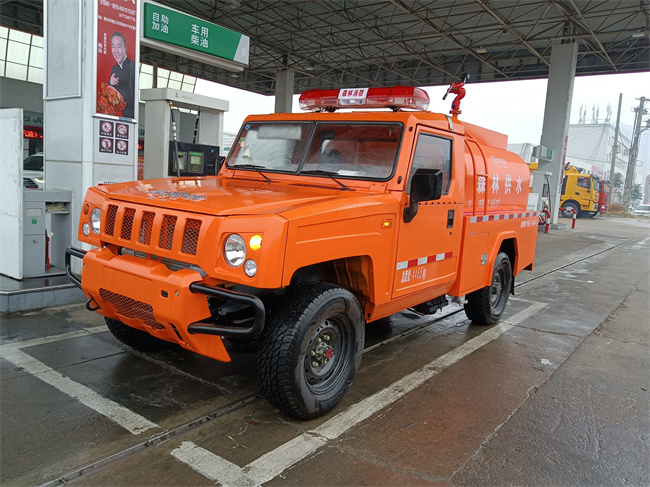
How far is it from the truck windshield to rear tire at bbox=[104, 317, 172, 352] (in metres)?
1.71

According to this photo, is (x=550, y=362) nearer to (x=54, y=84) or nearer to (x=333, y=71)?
(x=54, y=84)

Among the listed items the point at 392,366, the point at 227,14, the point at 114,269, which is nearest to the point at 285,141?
the point at 114,269

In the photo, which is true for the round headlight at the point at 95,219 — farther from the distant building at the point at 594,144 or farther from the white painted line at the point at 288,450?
the distant building at the point at 594,144

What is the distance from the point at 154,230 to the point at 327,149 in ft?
5.54

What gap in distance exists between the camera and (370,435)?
11.0 ft

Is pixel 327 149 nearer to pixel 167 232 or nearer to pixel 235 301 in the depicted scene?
pixel 167 232

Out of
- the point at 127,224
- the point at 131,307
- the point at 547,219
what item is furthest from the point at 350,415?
the point at 547,219

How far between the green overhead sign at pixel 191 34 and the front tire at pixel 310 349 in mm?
5724

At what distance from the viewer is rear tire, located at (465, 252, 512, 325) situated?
19.2 ft

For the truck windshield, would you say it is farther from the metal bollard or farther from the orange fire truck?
the metal bollard

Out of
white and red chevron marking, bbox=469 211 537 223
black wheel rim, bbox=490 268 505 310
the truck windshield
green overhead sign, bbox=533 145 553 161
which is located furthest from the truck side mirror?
green overhead sign, bbox=533 145 553 161

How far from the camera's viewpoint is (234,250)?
3.00 m

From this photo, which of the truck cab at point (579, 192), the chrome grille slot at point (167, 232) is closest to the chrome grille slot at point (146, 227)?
the chrome grille slot at point (167, 232)

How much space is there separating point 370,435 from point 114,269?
200cm
